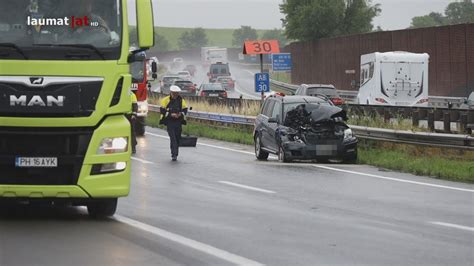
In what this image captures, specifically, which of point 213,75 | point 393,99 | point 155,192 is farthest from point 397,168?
point 213,75

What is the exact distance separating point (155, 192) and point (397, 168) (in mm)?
7818

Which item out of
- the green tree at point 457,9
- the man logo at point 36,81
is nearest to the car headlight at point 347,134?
the man logo at point 36,81

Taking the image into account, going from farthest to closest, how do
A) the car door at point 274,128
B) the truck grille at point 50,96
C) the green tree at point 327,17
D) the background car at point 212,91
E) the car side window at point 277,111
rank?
1. the green tree at point 327,17
2. the background car at point 212,91
3. the car side window at point 277,111
4. the car door at point 274,128
5. the truck grille at point 50,96

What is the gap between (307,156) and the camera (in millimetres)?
22359

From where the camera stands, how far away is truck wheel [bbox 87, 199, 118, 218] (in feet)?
38.7

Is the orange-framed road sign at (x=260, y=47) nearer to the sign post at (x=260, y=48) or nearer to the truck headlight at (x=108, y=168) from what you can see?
the sign post at (x=260, y=48)

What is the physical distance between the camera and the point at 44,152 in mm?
10750

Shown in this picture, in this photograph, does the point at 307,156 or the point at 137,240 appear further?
the point at 307,156

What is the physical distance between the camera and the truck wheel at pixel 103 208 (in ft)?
38.7

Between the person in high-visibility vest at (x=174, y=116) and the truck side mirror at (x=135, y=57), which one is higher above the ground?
the truck side mirror at (x=135, y=57)

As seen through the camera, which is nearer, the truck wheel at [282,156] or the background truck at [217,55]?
the truck wheel at [282,156]

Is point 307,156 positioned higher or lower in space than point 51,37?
lower

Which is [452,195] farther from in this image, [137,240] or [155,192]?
[137,240]

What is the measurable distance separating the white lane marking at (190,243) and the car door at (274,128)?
11400 mm
